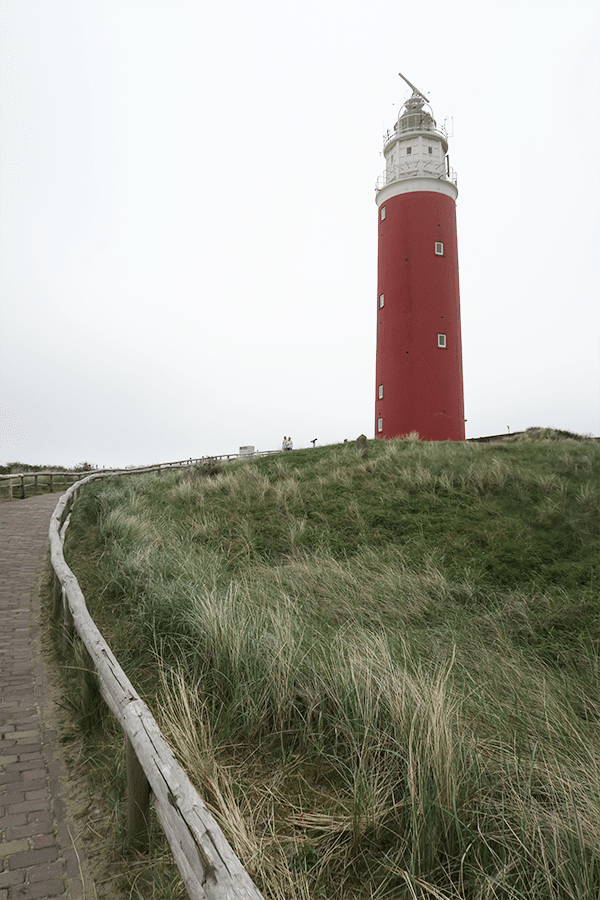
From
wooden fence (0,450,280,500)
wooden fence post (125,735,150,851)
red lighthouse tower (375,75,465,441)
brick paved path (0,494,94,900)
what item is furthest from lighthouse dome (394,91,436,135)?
wooden fence post (125,735,150,851)

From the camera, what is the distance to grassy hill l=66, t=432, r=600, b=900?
2621 mm

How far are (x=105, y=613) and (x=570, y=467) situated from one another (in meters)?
10.9

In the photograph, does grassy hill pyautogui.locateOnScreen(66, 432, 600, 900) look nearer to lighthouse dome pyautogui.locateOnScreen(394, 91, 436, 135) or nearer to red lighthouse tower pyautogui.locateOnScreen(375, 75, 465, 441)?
red lighthouse tower pyautogui.locateOnScreen(375, 75, 465, 441)

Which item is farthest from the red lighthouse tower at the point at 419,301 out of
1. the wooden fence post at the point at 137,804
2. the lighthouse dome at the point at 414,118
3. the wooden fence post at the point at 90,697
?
the wooden fence post at the point at 137,804

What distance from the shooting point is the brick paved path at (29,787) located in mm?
2901

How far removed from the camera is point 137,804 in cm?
292

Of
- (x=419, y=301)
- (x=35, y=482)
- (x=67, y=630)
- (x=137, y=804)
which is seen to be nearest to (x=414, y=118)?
(x=419, y=301)

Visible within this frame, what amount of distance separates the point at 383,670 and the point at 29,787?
2540 millimetres

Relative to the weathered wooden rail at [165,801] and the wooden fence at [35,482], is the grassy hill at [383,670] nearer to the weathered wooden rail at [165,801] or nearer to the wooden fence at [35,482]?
the weathered wooden rail at [165,801]

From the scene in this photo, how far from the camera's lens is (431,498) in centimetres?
1142

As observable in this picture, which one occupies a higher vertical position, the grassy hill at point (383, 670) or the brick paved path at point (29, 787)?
the grassy hill at point (383, 670)

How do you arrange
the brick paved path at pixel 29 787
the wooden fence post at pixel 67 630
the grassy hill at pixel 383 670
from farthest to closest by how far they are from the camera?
the wooden fence post at pixel 67 630
the brick paved path at pixel 29 787
the grassy hill at pixel 383 670

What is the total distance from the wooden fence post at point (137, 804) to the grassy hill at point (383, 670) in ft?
1.02

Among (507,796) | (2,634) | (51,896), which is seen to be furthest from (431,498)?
(51,896)
